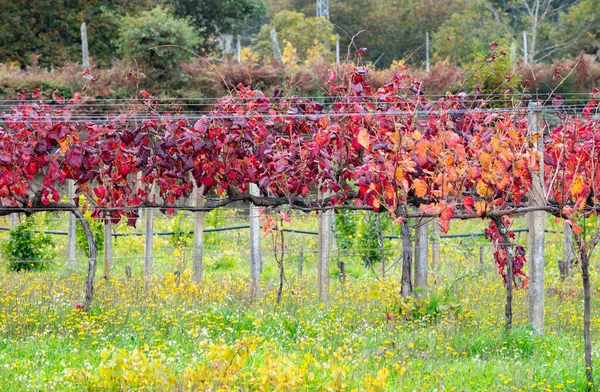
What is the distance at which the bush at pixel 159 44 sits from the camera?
19.9 m

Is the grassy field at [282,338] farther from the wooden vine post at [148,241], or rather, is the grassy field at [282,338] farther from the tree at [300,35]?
the tree at [300,35]

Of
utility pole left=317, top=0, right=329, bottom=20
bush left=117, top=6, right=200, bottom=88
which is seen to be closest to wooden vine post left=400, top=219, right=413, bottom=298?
bush left=117, top=6, right=200, bottom=88

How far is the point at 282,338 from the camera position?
717 centimetres

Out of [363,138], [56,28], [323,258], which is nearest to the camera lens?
[363,138]

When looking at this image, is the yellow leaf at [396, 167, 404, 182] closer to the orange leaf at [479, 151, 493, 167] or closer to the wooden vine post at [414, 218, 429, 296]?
the orange leaf at [479, 151, 493, 167]

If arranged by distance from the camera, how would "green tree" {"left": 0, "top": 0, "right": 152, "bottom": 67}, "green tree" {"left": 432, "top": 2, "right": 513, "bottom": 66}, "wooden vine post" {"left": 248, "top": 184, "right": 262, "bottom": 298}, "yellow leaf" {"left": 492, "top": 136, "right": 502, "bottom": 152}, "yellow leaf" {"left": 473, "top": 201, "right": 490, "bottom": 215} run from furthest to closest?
"green tree" {"left": 432, "top": 2, "right": 513, "bottom": 66}, "green tree" {"left": 0, "top": 0, "right": 152, "bottom": 67}, "wooden vine post" {"left": 248, "top": 184, "right": 262, "bottom": 298}, "yellow leaf" {"left": 473, "top": 201, "right": 490, "bottom": 215}, "yellow leaf" {"left": 492, "top": 136, "right": 502, "bottom": 152}

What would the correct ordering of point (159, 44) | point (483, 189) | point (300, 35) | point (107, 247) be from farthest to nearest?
1. point (300, 35)
2. point (159, 44)
3. point (107, 247)
4. point (483, 189)

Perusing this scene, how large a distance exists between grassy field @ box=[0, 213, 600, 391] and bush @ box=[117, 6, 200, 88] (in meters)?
10.6

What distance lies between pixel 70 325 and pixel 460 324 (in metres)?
3.36

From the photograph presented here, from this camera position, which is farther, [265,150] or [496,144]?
[265,150]

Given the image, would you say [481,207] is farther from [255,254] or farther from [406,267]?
[255,254]

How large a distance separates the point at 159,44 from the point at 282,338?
14.0 meters

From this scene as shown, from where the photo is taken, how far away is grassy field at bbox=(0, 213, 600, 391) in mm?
5398

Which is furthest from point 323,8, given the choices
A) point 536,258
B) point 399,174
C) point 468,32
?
point 399,174
